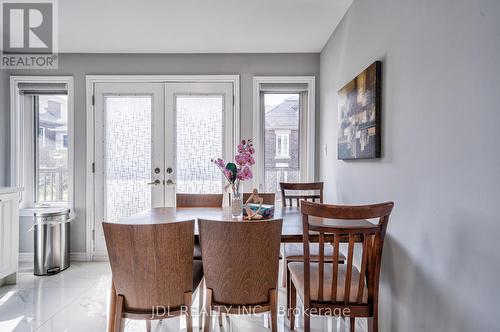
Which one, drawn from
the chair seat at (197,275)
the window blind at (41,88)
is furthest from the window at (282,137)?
the window blind at (41,88)

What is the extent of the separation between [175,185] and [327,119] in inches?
75.5

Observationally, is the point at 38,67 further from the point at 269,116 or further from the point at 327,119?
the point at 327,119

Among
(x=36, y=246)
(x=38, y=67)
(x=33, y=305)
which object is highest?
(x=38, y=67)

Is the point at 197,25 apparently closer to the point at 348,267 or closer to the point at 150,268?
the point at 150,268

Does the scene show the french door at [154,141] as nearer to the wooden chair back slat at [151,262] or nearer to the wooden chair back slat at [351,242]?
the wooden chair back slat at [151,262]

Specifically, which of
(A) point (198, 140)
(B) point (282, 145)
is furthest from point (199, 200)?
(B) point (282, 145)

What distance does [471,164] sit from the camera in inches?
40.6

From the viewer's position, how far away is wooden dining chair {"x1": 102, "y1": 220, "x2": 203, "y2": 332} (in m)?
1.34

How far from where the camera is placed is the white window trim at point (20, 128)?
135 inches

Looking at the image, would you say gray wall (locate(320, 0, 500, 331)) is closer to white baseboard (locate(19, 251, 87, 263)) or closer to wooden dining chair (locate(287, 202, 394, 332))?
wooden dining chair (locate(287, 202, 394, 332))

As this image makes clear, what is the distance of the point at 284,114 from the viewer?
3.56 meters

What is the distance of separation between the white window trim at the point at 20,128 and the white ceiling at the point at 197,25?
466 mm

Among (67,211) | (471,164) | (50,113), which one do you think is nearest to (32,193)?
(67,211)

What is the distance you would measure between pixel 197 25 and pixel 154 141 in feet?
4.66
